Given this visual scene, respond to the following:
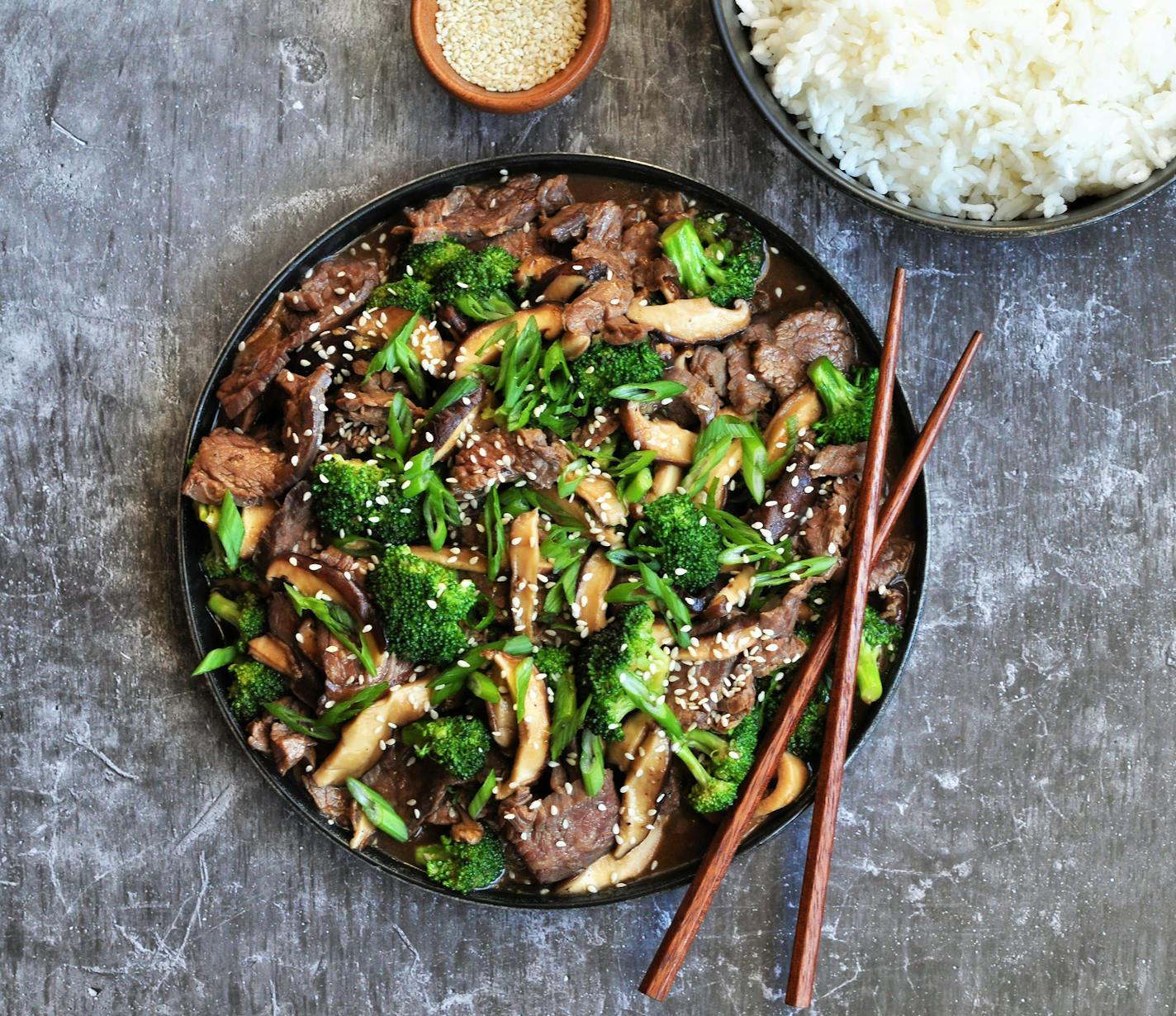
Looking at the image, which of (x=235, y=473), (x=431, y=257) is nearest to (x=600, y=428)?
(x=431, y=257)

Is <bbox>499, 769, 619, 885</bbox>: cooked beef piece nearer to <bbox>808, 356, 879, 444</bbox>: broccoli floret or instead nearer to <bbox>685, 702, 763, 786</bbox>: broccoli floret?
<bbox>685, 702, 763, 786</bbox>: broccoli floret

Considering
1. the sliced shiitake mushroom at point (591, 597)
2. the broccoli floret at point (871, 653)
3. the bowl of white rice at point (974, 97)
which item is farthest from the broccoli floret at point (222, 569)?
the bowl of white rice at point (974, 97)

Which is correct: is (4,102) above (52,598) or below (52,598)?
above

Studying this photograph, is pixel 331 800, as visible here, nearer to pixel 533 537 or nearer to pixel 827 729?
pixel 533 537

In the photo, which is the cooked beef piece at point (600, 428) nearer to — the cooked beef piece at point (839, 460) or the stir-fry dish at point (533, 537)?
the stir-fry dish at point (533, 537)

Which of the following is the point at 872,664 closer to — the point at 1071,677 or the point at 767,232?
the point at 1071,677

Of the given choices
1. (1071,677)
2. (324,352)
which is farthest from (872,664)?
(324,352)
